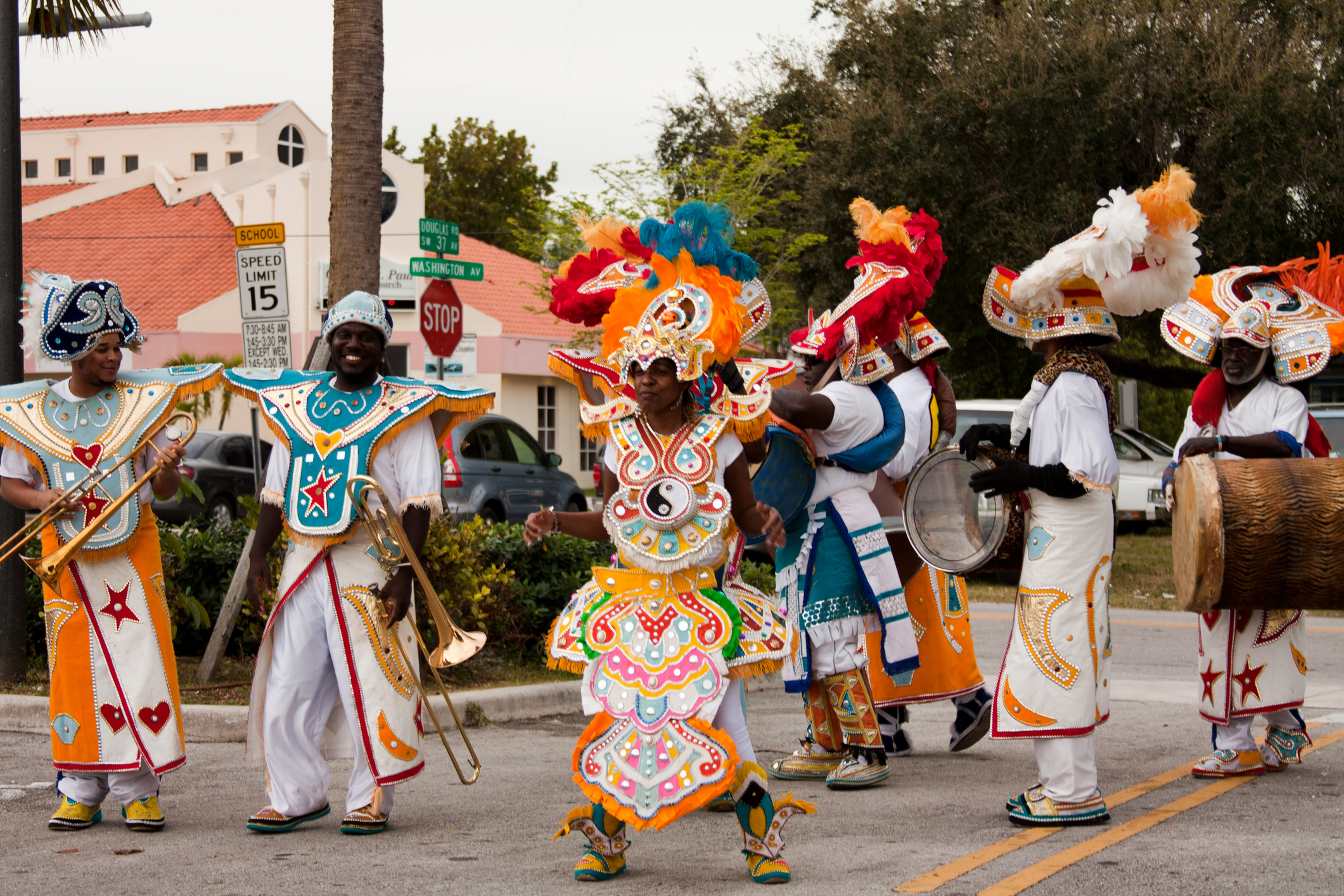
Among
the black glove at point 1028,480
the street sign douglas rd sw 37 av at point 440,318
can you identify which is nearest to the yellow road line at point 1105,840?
the black glove at point 1028,480

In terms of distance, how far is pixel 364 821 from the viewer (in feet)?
17.9

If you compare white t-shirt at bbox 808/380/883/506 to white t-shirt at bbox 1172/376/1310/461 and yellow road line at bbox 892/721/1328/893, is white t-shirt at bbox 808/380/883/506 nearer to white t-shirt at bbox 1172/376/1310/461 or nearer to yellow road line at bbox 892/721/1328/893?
white t-shirt at bbox 1172/376/1310/461

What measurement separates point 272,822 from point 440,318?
8.08 metres

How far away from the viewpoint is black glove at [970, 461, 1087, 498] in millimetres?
5480

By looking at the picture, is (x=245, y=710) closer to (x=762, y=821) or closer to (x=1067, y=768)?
(x=762, y=821)

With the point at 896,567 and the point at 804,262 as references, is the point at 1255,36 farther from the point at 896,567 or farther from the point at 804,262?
the point at 896,567

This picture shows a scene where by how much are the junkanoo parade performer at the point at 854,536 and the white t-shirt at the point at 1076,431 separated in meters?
0.88

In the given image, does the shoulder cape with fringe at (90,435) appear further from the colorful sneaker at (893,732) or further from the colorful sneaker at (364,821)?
the colorful sneaker at (893,732)

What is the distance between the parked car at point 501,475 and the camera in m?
16.6

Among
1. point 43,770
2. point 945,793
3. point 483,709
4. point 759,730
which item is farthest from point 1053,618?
point 43,770

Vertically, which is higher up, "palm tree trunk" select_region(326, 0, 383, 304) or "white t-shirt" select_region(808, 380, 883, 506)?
"palm tree trunk" select_region(326, 0, 383, 304)

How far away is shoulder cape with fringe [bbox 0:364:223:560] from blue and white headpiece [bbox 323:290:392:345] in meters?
0.58

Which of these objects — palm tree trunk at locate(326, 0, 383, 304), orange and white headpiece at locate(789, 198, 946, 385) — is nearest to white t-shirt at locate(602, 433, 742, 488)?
orange and white headpiece at locate(789, 198, 946, 385)

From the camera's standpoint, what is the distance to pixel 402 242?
33125 millimetres
